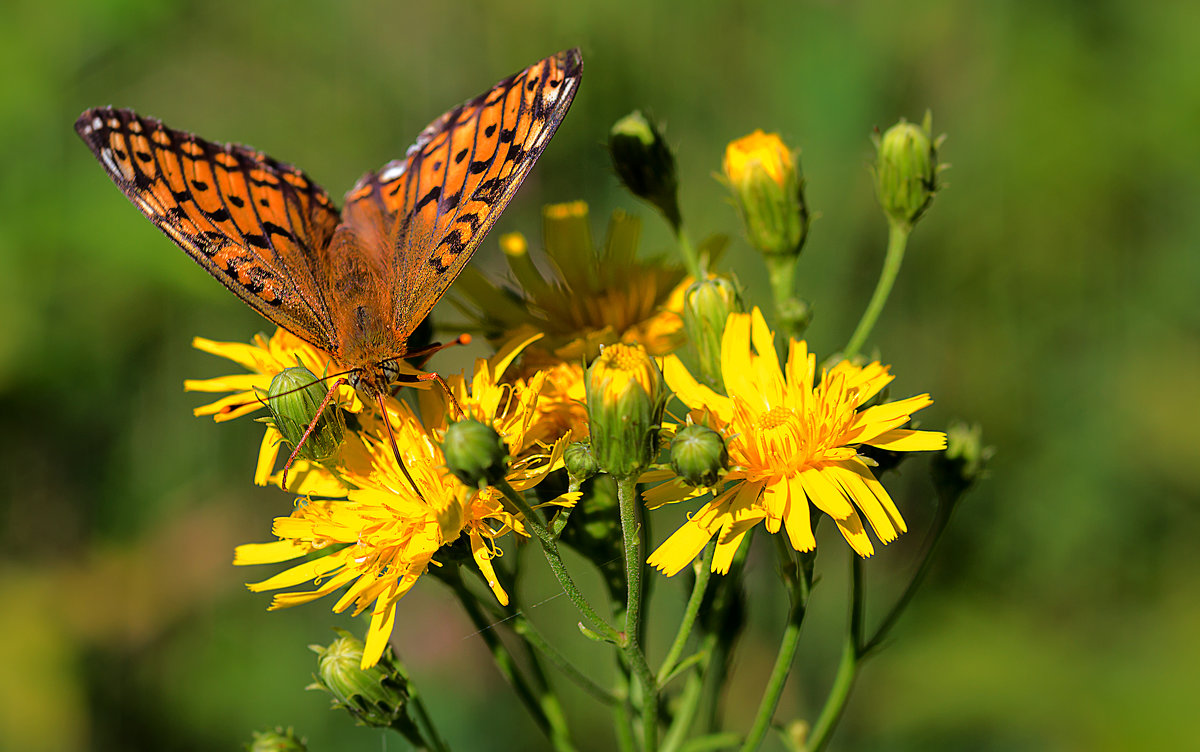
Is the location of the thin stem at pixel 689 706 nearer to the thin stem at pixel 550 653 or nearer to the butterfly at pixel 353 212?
the thin stem at pixel 550 653

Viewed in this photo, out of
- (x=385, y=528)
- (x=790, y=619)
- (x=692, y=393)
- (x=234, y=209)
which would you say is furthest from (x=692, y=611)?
(x=234, y=209)

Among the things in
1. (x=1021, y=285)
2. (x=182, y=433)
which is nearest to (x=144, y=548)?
(x=182, y=433)

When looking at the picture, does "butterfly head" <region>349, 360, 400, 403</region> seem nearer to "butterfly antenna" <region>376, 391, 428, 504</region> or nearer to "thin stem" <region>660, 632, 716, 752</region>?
"butterfly antenna" <region>376, 391, 428, 504</region>

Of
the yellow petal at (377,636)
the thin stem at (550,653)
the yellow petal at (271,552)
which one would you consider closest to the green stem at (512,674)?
the thin stem at (550,653)

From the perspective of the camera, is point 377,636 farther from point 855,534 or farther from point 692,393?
point 855,534

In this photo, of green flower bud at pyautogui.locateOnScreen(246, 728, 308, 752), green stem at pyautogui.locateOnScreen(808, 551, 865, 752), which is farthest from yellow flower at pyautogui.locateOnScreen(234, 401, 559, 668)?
green stem at pyautogui.locateOnScreen(808, 551, 865, 752)

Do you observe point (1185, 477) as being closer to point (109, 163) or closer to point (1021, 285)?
point (1021, 285)

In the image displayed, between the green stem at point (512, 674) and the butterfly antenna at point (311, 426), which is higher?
the butterfly antenna at point (311, 426)
